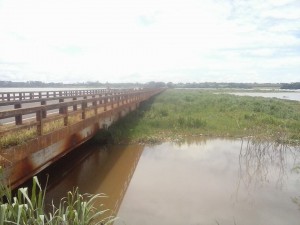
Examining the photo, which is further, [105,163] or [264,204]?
[105,163]

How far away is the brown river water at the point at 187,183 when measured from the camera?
24.9ft

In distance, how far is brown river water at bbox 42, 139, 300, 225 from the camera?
7586 mm

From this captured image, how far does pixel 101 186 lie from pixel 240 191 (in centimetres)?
406

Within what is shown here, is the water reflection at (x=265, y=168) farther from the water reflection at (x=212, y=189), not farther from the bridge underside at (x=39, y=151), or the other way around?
the bridge underside at (x=39, y=151)

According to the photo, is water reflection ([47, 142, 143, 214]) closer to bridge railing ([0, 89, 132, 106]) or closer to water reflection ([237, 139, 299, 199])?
bridge railing ([0, 89, 132, 106])

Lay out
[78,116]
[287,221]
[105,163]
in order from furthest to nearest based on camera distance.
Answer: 1. [105,163]
2. [78,116]
3. [287,221]

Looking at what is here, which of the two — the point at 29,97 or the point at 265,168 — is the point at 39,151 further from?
the point at 29,97

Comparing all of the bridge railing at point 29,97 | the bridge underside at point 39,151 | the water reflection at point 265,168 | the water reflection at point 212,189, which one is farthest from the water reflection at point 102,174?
the water reflection at point 265,168

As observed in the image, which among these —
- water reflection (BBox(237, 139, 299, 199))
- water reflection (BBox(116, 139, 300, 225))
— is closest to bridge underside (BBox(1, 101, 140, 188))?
water reflection (BBox(116, 139, 300, 225))

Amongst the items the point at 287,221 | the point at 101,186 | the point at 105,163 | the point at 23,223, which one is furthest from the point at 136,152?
the point at 23,223

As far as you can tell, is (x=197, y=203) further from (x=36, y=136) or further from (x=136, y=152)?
(x=136, y=152)

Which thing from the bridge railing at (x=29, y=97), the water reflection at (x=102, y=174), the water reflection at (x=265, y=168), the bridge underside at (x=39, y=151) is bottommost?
the water reflection at (x=102, y=174)

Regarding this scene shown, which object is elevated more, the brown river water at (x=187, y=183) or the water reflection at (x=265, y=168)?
the water reflection at (x=265, y=168)

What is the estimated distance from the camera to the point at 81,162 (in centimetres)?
1238
